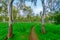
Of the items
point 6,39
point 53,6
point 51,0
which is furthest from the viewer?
point 53,6

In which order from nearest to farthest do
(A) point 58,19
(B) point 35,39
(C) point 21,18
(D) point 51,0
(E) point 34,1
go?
(B) point 35,39 < (E) point 34,1 < (D) point 51,0 < (A) point 58,19 < (C) point 21,18

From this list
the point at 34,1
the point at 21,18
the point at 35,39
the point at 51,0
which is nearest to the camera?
the point at 35,39

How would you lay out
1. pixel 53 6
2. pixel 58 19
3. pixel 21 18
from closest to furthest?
pixel 53 6
pixel 58 19
pixel 21 18

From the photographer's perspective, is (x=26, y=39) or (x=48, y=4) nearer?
(x=26, y=39)

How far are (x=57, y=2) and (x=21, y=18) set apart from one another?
1938 inches

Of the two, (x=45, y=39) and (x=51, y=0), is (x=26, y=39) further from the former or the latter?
(x=51, y=0)

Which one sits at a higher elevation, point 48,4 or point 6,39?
point 48,4

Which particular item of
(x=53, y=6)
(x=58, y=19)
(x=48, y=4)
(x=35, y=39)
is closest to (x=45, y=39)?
(x=35, y=39)

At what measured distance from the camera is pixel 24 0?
2456 cm

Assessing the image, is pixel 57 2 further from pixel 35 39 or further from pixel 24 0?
pixel 35 39

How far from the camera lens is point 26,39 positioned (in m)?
21.1

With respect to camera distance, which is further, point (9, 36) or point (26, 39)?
point (9, 36)

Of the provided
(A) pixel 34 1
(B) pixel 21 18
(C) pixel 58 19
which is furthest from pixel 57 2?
(B) pixel 21 18

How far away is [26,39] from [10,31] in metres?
3.04
